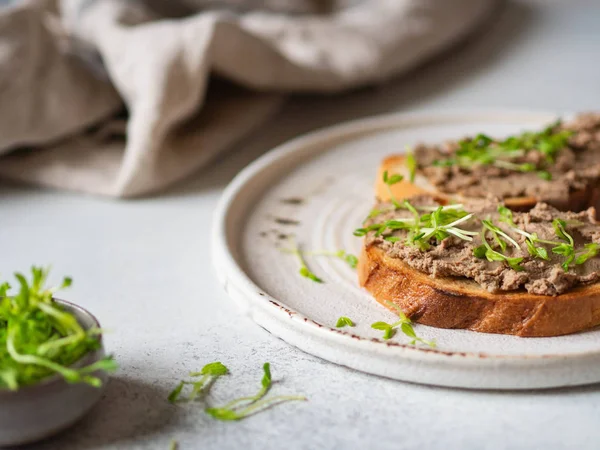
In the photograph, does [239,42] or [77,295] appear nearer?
[77,295]

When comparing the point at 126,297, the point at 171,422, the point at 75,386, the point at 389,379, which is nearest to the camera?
the point at 75,386

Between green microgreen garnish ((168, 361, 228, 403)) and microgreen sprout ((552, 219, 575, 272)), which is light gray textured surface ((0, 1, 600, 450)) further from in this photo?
microgreen sprout ((552, 219, 575, 272))

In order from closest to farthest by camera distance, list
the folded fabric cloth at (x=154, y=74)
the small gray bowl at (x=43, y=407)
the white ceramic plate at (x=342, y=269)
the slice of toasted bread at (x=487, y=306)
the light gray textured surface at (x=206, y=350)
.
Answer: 1. the small gray bowl at (x=43, y=407)
2. the light gray textured surface at (x=206, y=350)
3. the white ceramic plate at (x=342, y=269)
4. the slice of toasted bread at (x=487, y=306)
5. the folded fabric cloth at (x=154, y=74)

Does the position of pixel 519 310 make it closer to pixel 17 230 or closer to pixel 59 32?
pixel 17 230

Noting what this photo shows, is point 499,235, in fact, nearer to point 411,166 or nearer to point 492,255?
point 492,255

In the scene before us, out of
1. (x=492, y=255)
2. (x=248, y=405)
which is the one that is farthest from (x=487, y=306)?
(x=248, y=405)

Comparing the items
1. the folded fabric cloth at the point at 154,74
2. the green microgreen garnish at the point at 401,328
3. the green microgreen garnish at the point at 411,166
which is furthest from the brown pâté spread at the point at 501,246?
the folded fabric cloth at the point at 154,74

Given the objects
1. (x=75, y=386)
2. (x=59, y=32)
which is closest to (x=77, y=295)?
(x=75, y=386)

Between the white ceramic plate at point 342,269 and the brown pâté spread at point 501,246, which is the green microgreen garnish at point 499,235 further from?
the white ceramic plate at point 342,269
